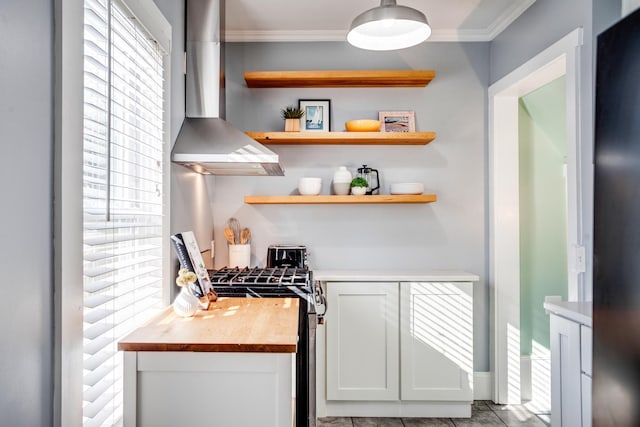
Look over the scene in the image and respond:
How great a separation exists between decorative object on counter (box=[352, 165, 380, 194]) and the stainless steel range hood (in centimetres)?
92

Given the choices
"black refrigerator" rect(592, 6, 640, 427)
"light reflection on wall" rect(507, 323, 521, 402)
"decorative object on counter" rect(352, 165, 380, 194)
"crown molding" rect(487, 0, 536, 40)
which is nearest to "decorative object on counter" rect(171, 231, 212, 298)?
"decorative object on counter" rect(352, 165, 380, 194)

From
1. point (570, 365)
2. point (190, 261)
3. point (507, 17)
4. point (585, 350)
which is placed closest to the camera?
point (585, 350)

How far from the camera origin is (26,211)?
930 mm

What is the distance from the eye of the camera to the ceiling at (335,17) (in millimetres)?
2707

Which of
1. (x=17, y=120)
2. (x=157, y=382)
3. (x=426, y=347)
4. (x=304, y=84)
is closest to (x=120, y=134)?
(x=17, y=120)

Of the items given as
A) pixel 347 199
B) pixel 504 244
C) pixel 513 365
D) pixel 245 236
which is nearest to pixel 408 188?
pixel 347 199

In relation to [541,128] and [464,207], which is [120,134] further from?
[541,128]

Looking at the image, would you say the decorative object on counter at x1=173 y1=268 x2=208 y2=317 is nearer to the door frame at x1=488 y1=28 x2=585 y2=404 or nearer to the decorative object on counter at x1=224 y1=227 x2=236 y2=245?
the decorative object on counter at x1=224 y1=227 x2=236 y2=245

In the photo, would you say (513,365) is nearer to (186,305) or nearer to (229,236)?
(229,236)

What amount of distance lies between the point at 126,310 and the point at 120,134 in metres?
0.65

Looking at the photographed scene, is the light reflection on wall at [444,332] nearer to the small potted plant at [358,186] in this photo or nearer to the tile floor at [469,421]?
the tile floor at [469,421]

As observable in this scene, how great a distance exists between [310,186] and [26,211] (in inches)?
86.0

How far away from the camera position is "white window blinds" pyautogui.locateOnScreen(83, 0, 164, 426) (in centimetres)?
125

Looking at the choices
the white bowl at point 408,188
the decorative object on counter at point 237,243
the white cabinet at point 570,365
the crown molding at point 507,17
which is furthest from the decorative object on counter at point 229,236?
the crown molding at point 507,17
